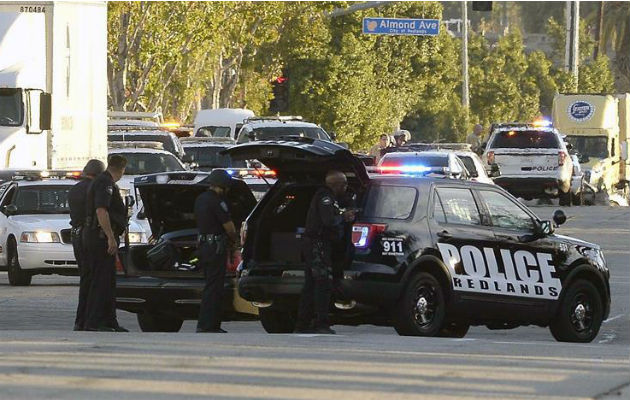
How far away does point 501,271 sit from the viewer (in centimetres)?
1574

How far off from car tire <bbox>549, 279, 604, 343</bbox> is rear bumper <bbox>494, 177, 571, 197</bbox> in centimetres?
2396

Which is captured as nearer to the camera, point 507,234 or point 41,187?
point 507,234

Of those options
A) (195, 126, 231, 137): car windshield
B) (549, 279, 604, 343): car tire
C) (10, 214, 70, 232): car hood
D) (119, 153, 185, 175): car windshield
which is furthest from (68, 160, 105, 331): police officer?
(195, 126, 231, 137): car windshield

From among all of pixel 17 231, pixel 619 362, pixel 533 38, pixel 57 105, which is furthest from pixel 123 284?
pixel 533 38

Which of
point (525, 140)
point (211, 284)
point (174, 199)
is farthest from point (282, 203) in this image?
point (525, 140)

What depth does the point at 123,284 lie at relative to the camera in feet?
53.1

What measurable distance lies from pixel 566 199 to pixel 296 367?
103 feet

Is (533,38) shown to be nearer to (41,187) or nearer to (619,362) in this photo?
(41,187)

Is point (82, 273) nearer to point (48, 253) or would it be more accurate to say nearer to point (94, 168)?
point (94, 168)

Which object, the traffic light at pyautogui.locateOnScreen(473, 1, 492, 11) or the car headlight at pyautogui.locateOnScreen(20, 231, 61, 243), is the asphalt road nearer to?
the car headlight at pyautogui.locateOnScreen(20, 231, 61, 243)

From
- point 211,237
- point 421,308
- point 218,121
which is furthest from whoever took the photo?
point 218,121

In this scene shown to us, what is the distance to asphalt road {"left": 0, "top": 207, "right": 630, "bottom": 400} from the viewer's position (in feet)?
34.9

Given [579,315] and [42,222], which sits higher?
[42,222]

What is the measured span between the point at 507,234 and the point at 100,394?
624 centimetres
